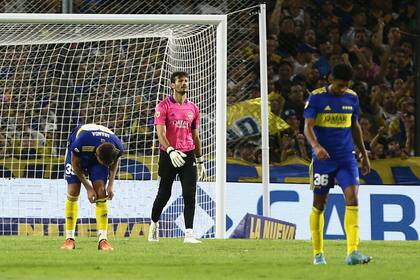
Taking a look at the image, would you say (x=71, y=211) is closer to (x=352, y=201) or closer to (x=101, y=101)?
(x=352, y=201)

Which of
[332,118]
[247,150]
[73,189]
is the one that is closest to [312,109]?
[332,118]

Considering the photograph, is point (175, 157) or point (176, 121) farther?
point (176, 121)

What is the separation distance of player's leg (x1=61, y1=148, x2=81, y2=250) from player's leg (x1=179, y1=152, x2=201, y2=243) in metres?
1.60

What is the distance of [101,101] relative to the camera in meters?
18.8

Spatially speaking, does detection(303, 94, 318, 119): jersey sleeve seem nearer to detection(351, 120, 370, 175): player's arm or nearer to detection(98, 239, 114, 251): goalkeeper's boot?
detection(351, 120, 370, 175): player's arm

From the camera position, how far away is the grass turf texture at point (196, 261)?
409 inches

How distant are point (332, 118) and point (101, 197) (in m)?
3.20

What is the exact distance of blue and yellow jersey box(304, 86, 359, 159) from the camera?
37.6ft

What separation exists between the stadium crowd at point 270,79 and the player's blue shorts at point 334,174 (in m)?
7.26

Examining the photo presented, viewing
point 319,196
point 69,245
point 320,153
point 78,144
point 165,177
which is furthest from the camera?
point 165,177

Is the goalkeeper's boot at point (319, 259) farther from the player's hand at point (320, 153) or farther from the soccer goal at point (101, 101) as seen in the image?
the soccer goal at point (101, 101)

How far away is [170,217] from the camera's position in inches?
728

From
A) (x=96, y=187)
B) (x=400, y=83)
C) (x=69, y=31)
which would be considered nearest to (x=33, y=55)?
(x=69, y=31)

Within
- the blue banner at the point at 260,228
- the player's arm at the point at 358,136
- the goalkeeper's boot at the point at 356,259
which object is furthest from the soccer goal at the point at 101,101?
the goalkeeper's boot at the point at 356,259
